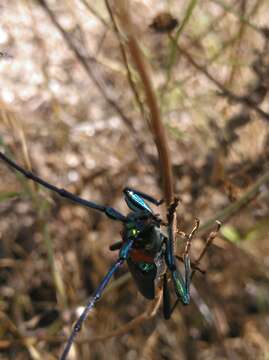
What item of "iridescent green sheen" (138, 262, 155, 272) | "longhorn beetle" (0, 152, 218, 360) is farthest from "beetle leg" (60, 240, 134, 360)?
"iridescent green sheen" (138, 262, 155, 272)

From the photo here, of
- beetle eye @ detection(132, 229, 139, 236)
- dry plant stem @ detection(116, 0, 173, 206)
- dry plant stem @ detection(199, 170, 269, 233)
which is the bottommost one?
beetle eye @ detection(132, 229, 139, 236)

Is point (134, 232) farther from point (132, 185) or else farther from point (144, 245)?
point (132, 185)

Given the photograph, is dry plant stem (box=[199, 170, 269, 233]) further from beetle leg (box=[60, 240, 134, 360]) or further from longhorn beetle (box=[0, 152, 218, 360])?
beetle leg (box=[60, 240, 134, 360])

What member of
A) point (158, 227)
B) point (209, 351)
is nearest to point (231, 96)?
point (158, 227)

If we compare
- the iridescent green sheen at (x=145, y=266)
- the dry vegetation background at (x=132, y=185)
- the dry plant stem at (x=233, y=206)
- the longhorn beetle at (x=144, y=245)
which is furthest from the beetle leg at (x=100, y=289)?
the dry vegetation background at (x=132, y=185)

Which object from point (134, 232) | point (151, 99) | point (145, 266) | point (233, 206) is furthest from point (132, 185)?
point (151, 99)
